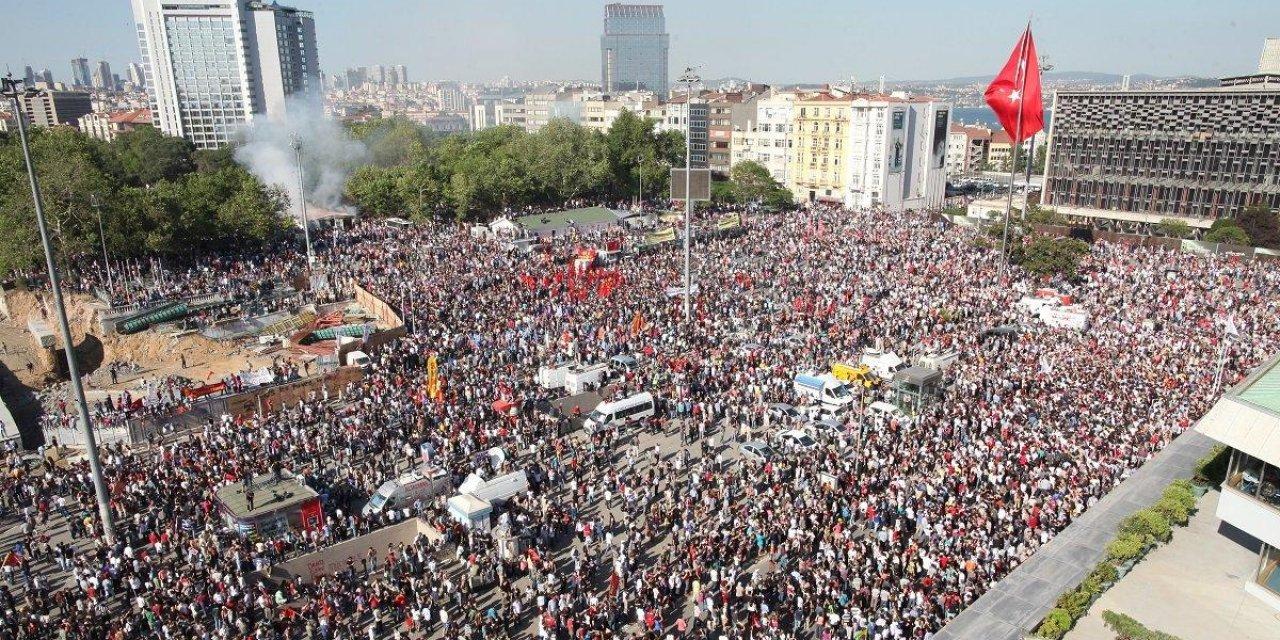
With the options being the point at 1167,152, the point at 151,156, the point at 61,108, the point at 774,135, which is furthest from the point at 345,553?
the point at 61,108

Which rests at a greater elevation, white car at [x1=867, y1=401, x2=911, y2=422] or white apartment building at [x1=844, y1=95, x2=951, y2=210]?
white apartment building at [x1=844, y1=95, x2=951, y2=210]

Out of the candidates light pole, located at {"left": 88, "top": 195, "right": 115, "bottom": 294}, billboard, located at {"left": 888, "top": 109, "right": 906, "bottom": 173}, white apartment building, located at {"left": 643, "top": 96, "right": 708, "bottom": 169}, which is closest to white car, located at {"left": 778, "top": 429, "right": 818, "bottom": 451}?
light pole, located at {"left": 88, "top": 195, "right": 115, "bottom": 294}

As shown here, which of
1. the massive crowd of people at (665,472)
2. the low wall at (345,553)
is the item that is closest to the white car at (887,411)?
the massive crowd of people at (665,472)

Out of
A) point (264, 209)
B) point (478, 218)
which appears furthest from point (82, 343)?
point (478, 218)

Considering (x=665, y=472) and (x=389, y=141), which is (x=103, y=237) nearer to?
(x=665, y=472)

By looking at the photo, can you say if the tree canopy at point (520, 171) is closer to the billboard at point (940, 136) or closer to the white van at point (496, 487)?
the billboard at point (940, 136)

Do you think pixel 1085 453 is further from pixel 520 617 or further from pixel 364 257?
pixel 364 257

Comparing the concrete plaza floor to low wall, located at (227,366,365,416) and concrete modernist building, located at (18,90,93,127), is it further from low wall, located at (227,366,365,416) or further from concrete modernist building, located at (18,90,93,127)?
concrete modernist building, located at (18,90,93,127)
